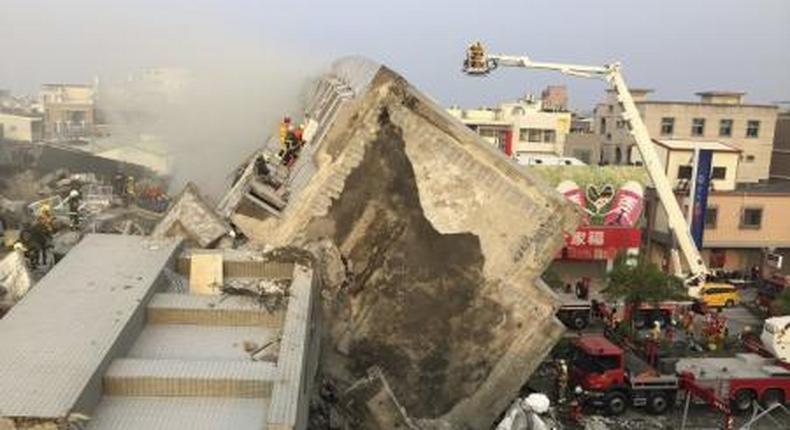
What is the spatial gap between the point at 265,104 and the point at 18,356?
21743 millimetres

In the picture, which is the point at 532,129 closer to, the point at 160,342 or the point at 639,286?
the point at 639,286

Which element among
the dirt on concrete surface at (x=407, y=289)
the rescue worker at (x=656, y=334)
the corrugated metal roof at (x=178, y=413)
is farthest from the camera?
the rescue worker at (x=656, y=334)

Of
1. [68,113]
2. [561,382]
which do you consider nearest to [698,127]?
[561,382]

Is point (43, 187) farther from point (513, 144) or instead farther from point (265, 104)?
point (513, 144)

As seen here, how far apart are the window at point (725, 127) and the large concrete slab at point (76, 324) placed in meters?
32.1

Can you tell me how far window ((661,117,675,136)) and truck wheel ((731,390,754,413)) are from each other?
22.6m

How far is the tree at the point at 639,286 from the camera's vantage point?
2064 cm

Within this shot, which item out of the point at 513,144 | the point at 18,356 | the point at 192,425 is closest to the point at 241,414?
the point at 192,425

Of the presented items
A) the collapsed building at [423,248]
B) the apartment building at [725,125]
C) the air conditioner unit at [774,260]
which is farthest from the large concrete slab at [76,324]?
the apartment building at [725,125]

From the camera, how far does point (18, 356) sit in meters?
7.20

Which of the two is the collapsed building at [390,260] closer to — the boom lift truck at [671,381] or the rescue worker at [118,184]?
the boom lift truck at [671,381]

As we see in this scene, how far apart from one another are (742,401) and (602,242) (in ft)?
36.1

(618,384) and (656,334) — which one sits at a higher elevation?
(618,384)

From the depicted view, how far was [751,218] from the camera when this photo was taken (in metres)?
29.2
